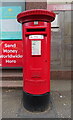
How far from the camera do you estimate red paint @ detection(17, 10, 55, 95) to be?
6.58ft

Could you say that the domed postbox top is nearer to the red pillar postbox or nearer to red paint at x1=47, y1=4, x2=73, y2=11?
the red pillar postbox

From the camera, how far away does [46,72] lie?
223cm

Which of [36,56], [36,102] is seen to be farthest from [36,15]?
[36,102]

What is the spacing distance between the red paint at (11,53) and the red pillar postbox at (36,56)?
6.07ft

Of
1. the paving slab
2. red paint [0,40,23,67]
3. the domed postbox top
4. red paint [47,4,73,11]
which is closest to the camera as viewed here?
the domed postbox top

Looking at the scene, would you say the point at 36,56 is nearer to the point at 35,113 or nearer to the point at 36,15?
the point at 36,15

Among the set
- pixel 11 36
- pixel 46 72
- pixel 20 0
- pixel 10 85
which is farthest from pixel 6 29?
pixel 46 72

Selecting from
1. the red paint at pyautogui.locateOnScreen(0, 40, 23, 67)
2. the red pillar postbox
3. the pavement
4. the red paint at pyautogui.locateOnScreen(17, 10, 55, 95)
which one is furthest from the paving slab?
the red paint at pyautogui.locateOnScreen(0, 40, 23, 67)

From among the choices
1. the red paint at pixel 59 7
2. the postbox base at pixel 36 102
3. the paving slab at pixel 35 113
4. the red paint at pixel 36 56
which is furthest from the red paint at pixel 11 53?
the postbox base at pixel 36 102

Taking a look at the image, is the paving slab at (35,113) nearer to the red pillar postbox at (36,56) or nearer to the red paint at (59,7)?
the red pillar postbox at (36,56)

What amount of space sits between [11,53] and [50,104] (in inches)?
95.4

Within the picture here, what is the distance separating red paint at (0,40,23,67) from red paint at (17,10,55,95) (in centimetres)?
186

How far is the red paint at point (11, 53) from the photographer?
13.1ft

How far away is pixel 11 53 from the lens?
13.2ft
